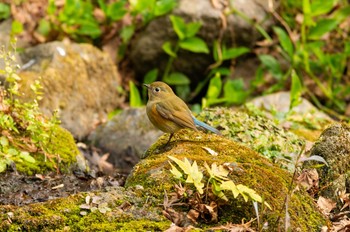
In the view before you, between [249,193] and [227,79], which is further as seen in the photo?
[227,79]

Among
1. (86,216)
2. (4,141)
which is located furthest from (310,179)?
(4,141)

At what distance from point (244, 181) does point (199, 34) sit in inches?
261

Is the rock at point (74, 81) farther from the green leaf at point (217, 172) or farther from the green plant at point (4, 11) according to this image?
the green leaf at point (217, 172)

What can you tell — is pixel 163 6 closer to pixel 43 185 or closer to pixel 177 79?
pixel 177 79

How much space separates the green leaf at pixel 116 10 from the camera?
10.4m

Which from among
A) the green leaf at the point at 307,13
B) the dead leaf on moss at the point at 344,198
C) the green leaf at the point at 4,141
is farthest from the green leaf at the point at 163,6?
the dead leaf on moss at the point at 344,198

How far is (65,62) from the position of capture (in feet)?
28.9

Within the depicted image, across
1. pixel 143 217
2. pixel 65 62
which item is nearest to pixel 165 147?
pixel 143 217

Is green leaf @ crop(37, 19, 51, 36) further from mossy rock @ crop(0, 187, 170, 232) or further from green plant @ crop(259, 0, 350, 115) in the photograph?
mossy rock @ crop(0, 187, 170, 232)

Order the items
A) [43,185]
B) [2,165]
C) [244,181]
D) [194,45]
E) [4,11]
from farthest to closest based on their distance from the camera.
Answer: [4,11] < [194,45] < [43,185] < [2,165] < [244,181]

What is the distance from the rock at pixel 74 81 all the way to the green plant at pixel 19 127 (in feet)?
6.39

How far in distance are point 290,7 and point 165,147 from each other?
6.73 m

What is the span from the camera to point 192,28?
33.6ft

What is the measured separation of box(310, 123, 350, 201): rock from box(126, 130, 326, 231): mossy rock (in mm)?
487
